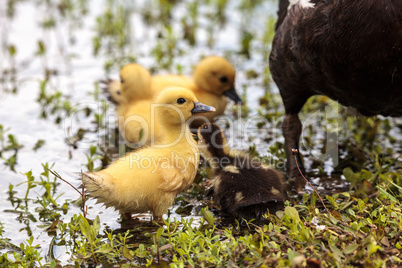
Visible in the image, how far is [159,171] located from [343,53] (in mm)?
1362

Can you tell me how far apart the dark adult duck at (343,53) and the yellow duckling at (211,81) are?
110 cm

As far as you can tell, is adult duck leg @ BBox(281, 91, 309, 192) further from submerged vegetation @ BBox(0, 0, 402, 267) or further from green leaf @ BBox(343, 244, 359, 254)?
green leaf @ BBox(343, 244, 359, 254)

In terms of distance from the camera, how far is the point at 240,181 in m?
3.86

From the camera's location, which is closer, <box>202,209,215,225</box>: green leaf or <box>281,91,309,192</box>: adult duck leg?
<box>202,209,215,225</box>: green leaf

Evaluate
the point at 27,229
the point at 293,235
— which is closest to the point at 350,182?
the point at 293,235

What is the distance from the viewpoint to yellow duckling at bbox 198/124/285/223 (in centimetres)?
372

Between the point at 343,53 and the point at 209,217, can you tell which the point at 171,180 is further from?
the point at 343,53

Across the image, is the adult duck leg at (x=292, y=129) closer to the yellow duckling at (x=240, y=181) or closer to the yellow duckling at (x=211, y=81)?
the yellow duckling at (x=240, y=181)

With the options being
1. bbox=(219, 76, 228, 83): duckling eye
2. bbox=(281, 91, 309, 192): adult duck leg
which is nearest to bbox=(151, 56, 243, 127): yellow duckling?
bbox=(219, 76, 228, 83): duckling eye

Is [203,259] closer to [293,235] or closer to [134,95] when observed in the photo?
[293,235]

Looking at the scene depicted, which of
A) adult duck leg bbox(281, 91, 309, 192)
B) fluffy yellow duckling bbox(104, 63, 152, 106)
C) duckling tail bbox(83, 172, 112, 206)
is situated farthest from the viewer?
fluffy yellow duckling bbox(104, 63, 152, 106)

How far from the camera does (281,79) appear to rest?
448 centimetres

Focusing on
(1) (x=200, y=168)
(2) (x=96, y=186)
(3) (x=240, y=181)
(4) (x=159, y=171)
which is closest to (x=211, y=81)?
(1) (x=200, y=168)

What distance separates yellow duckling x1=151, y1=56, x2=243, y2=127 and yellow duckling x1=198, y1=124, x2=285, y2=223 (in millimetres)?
1250
